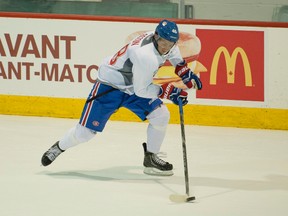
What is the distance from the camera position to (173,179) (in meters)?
6.19

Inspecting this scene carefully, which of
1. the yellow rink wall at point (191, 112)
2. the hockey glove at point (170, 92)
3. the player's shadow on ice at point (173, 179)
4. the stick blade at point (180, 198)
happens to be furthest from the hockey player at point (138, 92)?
the yellow rink wall at point (191, 112)

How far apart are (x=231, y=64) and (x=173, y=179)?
6.98 feet

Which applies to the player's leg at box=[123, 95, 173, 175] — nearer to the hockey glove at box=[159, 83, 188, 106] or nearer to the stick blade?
the hockey glove at box=[159, 83, 188, 106]

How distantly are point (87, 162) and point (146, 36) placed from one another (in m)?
1.27

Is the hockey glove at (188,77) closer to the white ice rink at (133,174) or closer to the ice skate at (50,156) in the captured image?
the white ice rink at (133,174)

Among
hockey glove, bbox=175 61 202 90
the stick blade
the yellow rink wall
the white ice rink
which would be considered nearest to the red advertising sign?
the yellow rink wall

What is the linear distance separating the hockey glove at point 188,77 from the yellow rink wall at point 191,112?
2019mm

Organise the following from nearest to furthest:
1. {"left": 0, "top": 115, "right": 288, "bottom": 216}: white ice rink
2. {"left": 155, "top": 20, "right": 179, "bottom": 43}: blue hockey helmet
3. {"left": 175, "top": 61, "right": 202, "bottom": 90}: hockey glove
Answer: {"left": 0, "top": 115, "right": 288, "bottom": 216}: white ice rink, {"left": 155, "top": 20, "right": 179, "bottom": 43}: blue hockey helmet, {"left": 175, "top": 61, "right": 202, "bottom": 90}: hockey glove

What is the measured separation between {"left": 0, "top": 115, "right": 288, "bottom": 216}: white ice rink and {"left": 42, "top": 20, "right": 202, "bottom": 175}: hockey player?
0.20 meters

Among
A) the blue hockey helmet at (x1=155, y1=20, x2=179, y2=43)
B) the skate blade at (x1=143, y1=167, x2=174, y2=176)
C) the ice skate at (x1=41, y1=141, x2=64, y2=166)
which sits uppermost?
the blue hockey helmet at (x1=155, y1=20, x2=179, y2=43)

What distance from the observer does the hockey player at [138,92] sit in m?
5.78

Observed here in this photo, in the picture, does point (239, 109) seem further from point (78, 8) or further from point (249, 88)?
point (78, 8)

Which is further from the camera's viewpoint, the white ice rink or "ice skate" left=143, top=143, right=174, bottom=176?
"ice skate" left=143, top=143, right=174, bottom=176

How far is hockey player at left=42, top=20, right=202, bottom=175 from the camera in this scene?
19.0 feet
